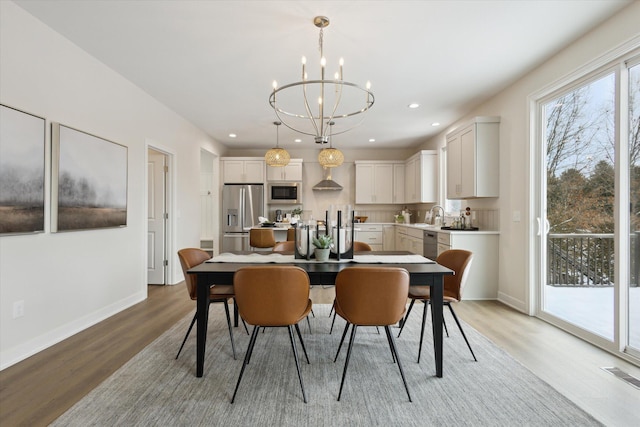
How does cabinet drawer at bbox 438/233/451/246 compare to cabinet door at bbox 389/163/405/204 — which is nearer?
cabinet drawer at bbox 438/233/451/246

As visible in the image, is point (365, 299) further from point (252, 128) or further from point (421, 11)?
point (252, 128)

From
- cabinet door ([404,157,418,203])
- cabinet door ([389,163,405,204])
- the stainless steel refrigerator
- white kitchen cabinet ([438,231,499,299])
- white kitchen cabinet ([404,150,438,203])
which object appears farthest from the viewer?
cabinet door ([389,163,405,204])

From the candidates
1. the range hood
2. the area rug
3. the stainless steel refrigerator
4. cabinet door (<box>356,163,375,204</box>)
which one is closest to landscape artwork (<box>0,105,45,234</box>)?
the area rug

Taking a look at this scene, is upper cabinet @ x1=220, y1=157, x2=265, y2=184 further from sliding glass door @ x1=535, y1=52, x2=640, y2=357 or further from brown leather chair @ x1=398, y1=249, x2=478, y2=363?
sliding glass door @ x1=535, y1=52, x2=640, y2=357

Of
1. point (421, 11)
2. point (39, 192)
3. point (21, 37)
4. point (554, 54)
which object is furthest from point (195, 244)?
point (554, 54)

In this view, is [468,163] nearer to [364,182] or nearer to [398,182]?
[398,182]

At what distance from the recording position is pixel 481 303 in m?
4.02

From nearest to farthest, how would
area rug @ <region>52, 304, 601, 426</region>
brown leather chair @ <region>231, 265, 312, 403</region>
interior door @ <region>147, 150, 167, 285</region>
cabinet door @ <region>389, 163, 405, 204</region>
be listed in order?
area rug @ <region>52, 304, 601, 426</region>, brown leather chair @ <region>231, 265, 312, 403</region>, interior door @ <region>147, 150, 167, 285</region>, cabinet door @ <region>389, 163, 405, 204</region>

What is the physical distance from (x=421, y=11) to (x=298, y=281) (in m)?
2.18

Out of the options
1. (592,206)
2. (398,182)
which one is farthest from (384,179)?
(592,206)

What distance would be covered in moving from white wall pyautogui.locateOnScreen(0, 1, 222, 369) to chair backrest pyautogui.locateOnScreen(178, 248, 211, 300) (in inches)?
45.6

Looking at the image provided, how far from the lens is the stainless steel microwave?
7.26 m

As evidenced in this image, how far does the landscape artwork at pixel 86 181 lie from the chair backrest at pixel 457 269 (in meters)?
3.34

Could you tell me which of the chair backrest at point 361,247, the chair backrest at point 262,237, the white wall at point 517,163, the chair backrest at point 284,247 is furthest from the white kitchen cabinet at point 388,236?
the chair backrest at point 284,247
